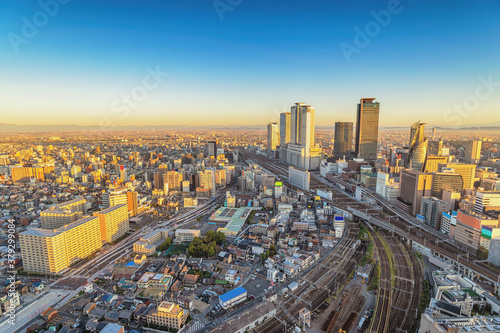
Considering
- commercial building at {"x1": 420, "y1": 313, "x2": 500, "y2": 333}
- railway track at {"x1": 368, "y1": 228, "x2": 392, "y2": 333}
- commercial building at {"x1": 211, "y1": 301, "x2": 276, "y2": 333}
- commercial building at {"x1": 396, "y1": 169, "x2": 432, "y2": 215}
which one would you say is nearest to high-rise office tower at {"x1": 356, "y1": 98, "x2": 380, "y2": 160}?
commercial building at {"x1": 396, "y1": 169, "x2": 432, "y2": 215}

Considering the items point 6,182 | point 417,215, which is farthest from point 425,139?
point 6,182

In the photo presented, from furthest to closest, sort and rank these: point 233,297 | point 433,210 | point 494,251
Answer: point 433,210, point 494,251, point 233,297

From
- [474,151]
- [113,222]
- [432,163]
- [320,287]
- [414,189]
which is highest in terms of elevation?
[474,151]

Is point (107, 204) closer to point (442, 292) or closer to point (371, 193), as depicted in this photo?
point (442, 292)

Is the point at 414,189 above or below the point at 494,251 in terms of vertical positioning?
above

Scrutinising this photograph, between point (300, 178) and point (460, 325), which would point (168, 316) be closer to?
point (460, 325)

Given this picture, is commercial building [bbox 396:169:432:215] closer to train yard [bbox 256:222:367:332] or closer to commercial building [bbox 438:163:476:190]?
commercial building [bbox 438:163:476:190]

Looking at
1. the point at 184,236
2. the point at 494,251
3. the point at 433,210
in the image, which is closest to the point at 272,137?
the point at 433,210
